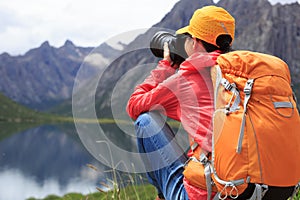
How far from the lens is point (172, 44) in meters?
2.85

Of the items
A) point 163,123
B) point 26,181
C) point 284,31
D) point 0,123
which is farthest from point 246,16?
point 163,123

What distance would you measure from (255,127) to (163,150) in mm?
783

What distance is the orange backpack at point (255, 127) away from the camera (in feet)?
6.97

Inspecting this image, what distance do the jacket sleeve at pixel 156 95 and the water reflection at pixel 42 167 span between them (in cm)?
1728

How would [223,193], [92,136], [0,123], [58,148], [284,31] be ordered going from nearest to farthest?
[223,193]
[92,136]
[58,148]
[0,123]
[284,31]

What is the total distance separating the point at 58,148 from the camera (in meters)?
93.3

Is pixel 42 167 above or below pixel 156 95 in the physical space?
below

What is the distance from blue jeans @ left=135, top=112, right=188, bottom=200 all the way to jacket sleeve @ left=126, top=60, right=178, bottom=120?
7 cm

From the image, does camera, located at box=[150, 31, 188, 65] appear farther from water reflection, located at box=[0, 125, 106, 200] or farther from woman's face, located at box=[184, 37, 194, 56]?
water reflection, located at box=[0, 125, 106, 200]

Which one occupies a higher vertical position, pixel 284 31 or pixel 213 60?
pixel 213 60

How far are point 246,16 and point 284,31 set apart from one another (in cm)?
2525

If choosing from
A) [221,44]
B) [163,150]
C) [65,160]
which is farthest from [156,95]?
[65,160]

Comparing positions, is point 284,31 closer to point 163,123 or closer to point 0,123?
point 0,123

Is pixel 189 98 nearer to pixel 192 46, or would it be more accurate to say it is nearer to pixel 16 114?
pixel 192 46
